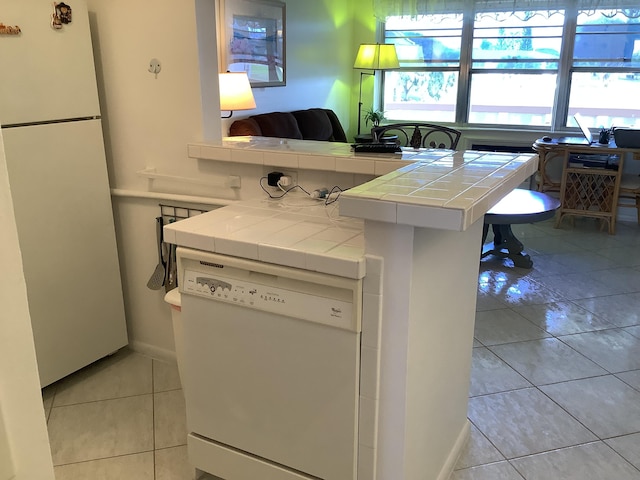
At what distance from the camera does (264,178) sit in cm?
228

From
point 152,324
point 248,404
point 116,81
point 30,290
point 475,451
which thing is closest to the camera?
point 248,404

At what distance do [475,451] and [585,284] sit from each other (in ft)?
6.87

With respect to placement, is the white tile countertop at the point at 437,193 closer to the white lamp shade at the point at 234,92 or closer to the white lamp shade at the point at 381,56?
the white lamp shade at the point at 234,92

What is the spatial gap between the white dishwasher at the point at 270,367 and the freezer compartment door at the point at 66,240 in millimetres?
905

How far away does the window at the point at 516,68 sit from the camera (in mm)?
5617

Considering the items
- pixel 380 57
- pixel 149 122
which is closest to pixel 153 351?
pixel 149 122

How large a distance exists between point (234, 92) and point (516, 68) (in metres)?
3.70

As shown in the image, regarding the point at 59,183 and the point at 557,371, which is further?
the point at 557,371

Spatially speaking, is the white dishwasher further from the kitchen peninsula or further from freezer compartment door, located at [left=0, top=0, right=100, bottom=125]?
freezer compartment door, located at [left=0, top=0, right=100, bottom=125]

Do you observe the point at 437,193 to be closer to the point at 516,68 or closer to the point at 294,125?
the point at 294,125

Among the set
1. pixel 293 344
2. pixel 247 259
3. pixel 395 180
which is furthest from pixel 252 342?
pixel 395 180

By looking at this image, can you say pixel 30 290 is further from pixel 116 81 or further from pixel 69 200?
pixel 116 81

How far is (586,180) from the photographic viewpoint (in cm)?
→ 509

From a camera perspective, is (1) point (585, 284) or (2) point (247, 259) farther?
(1) point (585, 284)
